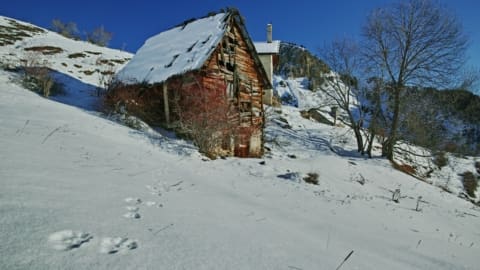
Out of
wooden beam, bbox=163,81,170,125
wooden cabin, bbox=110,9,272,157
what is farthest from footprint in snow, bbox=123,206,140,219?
wooden beam, bbox=163,81,170,125

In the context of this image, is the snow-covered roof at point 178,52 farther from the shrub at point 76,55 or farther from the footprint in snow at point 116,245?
the shrub at point 76,55

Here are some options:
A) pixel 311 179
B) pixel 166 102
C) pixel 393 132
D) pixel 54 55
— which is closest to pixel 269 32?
pixel 393 132

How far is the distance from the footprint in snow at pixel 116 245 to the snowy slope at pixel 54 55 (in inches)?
698

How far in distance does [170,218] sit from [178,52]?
37.8 ft

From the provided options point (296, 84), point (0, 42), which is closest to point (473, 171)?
point (296, 84)

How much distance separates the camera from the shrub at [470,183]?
14.8 m

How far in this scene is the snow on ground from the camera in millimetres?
1837

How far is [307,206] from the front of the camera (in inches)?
190

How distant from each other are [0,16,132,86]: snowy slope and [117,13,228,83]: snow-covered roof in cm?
489

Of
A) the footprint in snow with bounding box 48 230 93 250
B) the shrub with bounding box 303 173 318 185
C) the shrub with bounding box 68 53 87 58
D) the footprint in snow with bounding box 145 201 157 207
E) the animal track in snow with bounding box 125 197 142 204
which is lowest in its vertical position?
the shrub with bounding box 303 173 318 185

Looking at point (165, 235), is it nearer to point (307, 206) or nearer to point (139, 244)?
point (139, 244)

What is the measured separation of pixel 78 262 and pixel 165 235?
0.74m

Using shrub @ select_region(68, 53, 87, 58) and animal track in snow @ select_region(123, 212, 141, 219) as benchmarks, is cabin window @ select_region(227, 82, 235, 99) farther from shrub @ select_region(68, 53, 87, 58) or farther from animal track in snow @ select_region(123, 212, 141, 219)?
shrub @ select_region(68, 53, 87, 58)

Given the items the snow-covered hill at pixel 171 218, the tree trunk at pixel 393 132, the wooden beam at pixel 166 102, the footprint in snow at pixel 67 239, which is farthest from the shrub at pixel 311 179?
the tree trunk at pixel 393 132
